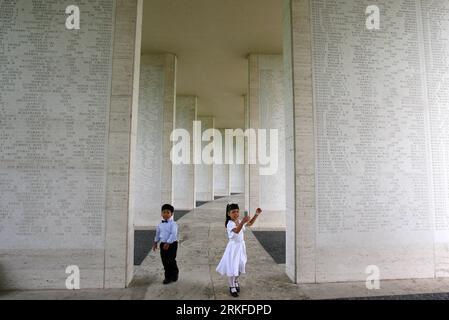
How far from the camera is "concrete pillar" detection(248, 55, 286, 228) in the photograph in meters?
11.2

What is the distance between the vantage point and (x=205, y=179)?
78.8 ft

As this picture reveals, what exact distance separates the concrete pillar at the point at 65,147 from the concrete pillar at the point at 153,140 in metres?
6.47

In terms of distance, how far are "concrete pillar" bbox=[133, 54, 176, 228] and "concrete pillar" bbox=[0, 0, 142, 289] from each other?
647 centimetres

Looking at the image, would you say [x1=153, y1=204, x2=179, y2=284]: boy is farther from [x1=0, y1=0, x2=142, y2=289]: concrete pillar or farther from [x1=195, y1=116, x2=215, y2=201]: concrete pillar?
[x1=195, y1=116, x2=215, y2=201]: concrete pillar

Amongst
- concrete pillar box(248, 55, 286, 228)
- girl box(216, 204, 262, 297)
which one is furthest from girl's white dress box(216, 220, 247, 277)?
concrete pillar box(248, 55, 286, 228)

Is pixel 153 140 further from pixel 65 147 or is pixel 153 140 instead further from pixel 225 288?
pixel 225 288

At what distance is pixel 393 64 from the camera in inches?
216

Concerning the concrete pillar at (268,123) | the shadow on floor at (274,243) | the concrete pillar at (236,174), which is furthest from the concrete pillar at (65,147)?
the concrete pillar at (236,174)

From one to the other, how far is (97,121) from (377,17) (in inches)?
215

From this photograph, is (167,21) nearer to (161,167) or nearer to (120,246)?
(161,167)

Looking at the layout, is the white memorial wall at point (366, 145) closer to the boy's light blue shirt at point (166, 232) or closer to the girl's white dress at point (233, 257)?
the girl's white dress at point (233, 257)

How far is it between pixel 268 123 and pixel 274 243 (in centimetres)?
497

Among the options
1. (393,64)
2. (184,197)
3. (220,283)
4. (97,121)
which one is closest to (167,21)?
(97,121)
